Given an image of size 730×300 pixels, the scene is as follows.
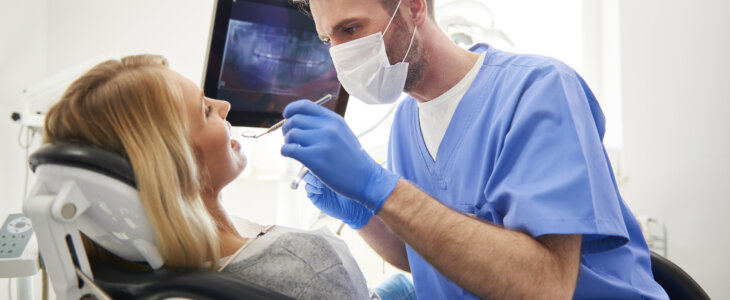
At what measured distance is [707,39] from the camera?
103 inches

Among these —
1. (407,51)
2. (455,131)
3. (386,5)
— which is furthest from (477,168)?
(386,5)

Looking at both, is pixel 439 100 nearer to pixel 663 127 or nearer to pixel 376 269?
pixel 376 269

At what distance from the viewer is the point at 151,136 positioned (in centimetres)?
89

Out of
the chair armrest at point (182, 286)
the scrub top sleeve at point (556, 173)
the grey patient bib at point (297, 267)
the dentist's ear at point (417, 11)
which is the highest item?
the dentist's ear at point (417, 11)

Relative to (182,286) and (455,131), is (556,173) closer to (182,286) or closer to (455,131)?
(455,131)

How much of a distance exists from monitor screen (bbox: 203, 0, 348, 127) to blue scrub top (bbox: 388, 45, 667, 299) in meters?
0.53

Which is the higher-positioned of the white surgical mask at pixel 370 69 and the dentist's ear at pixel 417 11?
the dentist's ear at pixel 417 11

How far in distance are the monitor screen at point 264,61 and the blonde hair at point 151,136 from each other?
0.42 m

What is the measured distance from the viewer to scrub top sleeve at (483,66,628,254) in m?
0.91

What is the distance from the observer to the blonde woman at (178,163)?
2.75 ft

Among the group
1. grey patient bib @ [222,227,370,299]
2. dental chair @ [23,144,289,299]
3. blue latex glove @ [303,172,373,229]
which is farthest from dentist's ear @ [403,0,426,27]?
dental chair @ [23,144,289,299]

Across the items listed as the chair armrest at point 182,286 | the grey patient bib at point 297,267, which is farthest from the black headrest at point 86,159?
the grey patient bib at point 297,267

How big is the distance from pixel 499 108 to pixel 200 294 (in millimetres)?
750

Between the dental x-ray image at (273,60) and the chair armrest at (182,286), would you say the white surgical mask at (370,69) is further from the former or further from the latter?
the chair armrest at (182,286)
